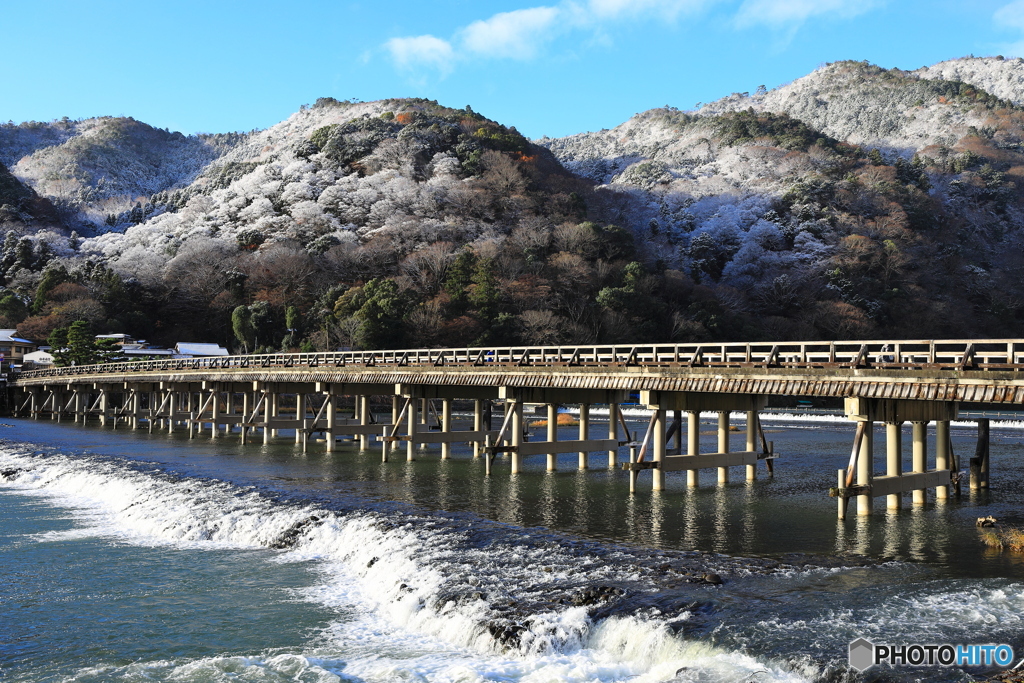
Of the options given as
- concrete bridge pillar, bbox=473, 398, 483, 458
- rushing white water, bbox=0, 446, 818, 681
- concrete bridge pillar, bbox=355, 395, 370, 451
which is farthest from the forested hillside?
rushing white water, bbox=0, 446, 818, 681

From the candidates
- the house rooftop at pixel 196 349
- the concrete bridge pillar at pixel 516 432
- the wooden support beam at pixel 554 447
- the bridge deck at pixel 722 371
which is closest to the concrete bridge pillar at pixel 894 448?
the bridge deck at pixel 722 371

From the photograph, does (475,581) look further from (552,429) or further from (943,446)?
(552,429)

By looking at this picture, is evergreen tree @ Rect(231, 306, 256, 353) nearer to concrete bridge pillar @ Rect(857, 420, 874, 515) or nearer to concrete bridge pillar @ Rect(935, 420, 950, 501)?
concrete bridge pillar @ Rect(935, 420, 950, 501)

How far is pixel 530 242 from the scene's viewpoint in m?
85.5

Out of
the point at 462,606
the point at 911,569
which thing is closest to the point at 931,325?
the point at 911,569

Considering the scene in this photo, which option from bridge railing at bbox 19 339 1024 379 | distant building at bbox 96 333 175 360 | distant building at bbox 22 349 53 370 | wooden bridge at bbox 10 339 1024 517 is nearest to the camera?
bridge railing at bbox 19 339 1024 379

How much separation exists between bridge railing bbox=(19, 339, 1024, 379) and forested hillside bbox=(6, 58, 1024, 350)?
738 inches

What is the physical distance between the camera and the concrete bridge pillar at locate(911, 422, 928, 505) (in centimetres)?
2072

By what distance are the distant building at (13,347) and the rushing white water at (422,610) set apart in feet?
216

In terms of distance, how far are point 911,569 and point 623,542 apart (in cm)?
562

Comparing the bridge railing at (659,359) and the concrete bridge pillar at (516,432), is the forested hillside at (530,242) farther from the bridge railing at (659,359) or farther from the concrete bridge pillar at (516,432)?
the concrete bridge pillar at (516,432)

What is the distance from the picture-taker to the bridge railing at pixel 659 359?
59.4 ft

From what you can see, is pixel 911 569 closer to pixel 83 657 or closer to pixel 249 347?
pixel 83 657

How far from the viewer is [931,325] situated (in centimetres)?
8688
